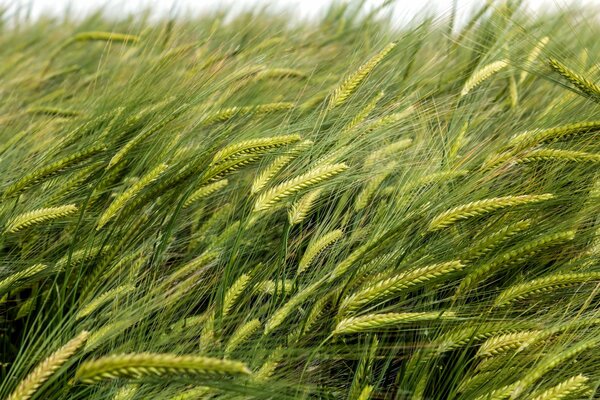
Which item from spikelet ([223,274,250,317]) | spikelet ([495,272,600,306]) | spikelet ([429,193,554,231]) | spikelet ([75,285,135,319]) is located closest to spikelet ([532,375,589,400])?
spikelet ([495,272,600,306])

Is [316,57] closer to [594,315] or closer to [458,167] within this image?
[458,167]

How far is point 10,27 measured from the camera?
450cm

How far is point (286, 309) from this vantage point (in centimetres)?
144

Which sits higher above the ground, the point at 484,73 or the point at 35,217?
the point at 484,73

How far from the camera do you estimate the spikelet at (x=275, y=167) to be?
1.58 metres

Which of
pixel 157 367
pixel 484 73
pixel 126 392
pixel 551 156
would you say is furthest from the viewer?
pixel 484 73

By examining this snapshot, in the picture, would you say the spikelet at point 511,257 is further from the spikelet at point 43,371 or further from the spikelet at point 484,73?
the spikelet at point 43,371

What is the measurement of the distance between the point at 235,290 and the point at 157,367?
0.62 m

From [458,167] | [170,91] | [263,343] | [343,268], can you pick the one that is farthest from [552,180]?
[170,91]

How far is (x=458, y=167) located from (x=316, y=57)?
1.30 m

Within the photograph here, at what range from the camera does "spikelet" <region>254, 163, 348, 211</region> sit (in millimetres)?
1479

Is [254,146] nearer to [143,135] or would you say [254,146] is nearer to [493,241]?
[143,135]

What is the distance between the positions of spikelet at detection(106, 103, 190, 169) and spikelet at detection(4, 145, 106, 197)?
0.15 feet

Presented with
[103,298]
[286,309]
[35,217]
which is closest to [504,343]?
[286,309]
